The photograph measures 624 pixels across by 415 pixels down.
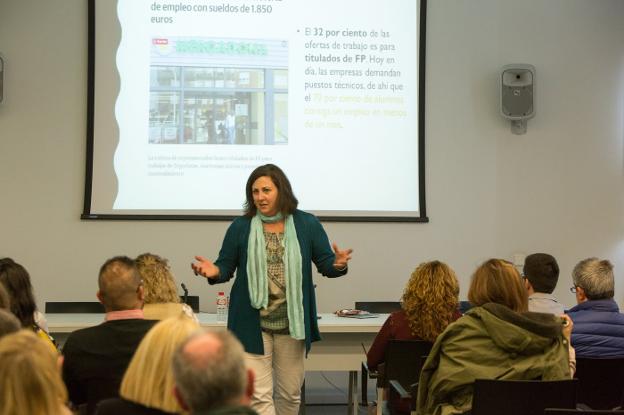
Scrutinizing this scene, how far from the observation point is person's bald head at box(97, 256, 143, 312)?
8.85 ft

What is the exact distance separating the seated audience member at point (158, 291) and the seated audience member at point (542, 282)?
1691 millimetres

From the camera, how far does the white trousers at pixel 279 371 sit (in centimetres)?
373

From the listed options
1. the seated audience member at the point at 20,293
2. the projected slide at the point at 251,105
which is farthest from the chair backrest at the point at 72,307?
the seated audience member at the point at 20,293

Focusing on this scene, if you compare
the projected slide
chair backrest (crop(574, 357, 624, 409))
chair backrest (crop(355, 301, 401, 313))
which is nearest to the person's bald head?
chair backrest (crop(574, 357, 624, 409))

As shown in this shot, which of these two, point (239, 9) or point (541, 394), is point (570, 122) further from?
point (541, 394)

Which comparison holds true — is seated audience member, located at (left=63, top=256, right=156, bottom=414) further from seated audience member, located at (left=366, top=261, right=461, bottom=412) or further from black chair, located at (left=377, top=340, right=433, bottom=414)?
seated audience member, located at (left=366, top=261, right=461, bottom=412)

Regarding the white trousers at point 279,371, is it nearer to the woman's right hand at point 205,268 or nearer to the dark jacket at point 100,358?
the woman's right hand at point 205,268

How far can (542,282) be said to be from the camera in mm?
3900

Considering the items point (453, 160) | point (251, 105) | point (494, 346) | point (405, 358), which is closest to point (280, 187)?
point (405, 358)

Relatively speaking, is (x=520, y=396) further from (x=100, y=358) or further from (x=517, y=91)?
(x=517, y=91)

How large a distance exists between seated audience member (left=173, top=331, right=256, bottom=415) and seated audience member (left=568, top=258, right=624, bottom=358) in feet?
7.82

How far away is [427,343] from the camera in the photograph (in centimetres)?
357

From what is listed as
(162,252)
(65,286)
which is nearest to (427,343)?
(162,252)

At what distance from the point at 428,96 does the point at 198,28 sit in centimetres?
192
